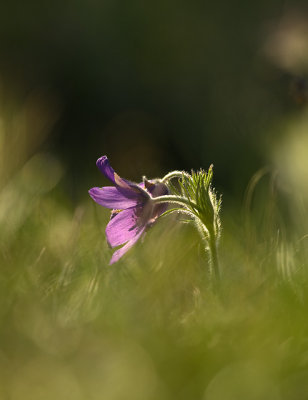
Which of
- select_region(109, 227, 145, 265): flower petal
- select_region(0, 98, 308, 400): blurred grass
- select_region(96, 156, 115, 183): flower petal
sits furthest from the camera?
select_region(96, 156, 115, 183): flower petal

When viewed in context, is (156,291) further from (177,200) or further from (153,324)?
(177,200)

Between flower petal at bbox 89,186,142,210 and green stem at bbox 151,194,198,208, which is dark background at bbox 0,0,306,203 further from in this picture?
green stem at bbox 151,194,198,208

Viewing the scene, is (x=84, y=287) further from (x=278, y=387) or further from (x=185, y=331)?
(x=278, y=387)

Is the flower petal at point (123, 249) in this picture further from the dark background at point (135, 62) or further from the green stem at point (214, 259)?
the dark background at point (135, 62)

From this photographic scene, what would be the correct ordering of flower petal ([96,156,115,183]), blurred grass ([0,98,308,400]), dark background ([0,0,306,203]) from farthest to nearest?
1. dark background ([0,0,306,203])
2. flower petal ([96,156,115,183])
3. blurred grass ([0,98,308,400])

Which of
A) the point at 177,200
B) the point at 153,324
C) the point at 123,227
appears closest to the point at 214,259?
the point at 177,200

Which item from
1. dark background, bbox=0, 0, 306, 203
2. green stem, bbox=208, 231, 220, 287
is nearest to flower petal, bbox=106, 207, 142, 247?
green stem, bbox=208, 231, 220, 287

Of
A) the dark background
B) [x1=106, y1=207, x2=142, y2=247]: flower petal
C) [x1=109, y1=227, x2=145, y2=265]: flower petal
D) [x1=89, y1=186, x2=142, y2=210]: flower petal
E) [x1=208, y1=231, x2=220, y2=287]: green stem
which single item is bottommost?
[x1=208, y1=231, x2=220, y2=287]: green stem

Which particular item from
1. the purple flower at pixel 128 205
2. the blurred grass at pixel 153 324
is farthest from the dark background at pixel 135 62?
the blurred grass at pixel 153 324
